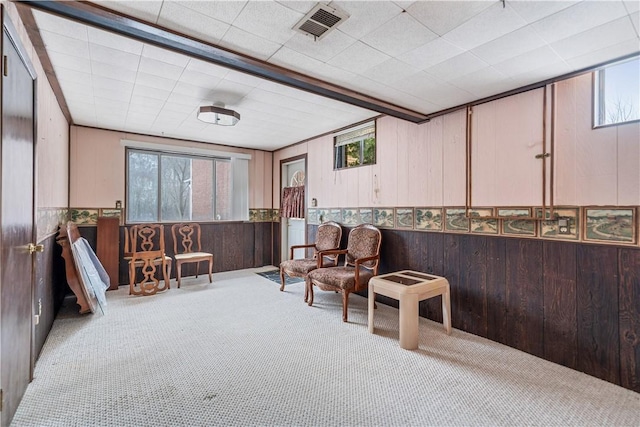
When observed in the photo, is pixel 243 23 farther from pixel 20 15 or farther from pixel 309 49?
pixel 20 15

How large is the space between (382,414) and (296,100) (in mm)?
2978

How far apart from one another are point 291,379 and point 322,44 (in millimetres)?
2362

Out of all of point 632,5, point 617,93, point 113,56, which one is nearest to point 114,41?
point 113,56

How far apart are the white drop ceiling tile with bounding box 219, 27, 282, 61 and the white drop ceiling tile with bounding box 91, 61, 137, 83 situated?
45.6 inches

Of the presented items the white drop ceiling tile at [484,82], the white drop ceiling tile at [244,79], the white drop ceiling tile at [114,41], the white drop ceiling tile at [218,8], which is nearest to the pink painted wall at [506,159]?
the white drop ceiling tile at [484,82]

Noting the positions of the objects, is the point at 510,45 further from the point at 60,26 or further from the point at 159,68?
the point at 60,26

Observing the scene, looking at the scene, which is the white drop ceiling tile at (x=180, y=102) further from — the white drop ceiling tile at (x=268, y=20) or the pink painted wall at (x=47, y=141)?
the white drop ceiling tile at (x=268, y=20)

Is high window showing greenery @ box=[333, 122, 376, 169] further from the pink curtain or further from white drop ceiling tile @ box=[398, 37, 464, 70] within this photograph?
white drop ceiling tile @ box=[398, 37, 464, 70]

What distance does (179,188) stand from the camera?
17.3 feet

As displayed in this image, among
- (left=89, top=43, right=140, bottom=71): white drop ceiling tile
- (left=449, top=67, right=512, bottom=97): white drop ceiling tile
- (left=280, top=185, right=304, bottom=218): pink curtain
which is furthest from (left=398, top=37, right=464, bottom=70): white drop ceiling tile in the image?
(left=280, top=185, right=304, bottom=218): pink curtain

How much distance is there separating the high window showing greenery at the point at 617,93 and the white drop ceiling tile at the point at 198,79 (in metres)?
3.14

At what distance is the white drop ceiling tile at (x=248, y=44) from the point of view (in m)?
1.96

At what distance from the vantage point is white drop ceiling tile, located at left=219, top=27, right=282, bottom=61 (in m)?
1.96

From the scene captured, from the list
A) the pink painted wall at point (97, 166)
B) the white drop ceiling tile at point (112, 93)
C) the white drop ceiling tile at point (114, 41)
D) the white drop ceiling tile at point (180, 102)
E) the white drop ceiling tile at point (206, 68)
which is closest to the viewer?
the white drop ceiling tile at point (114, 41)
